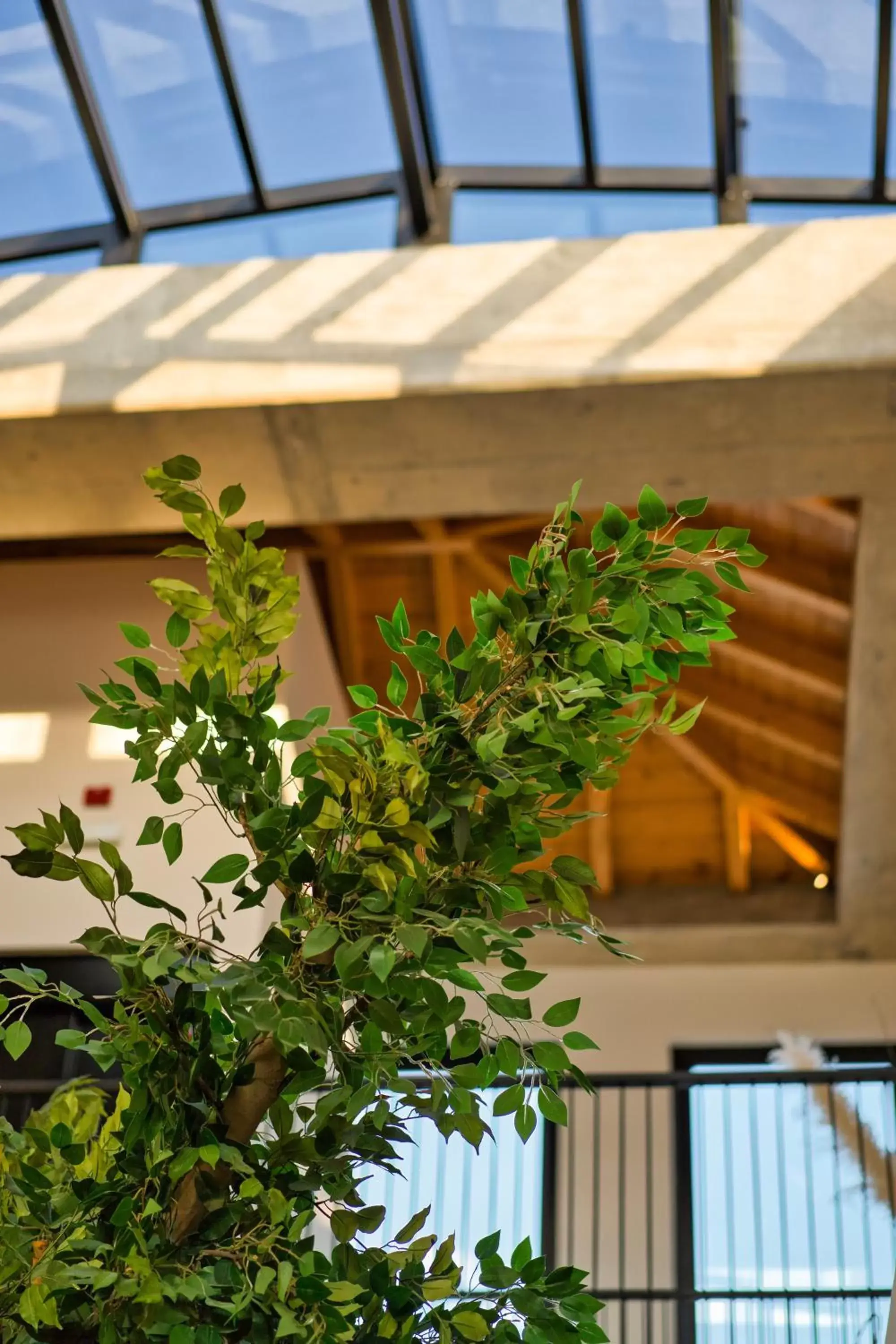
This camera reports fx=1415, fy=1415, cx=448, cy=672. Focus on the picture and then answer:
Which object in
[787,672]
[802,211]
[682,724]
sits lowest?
[682,724]

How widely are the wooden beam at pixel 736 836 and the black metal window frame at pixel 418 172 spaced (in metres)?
3.78

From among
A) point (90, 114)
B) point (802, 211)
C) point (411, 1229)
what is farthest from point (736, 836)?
point (411, 1229)

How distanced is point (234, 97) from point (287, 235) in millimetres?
551

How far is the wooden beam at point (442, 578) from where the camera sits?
7.25 m

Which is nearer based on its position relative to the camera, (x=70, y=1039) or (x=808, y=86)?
(x=70, y=1039)

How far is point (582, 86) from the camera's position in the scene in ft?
17.6

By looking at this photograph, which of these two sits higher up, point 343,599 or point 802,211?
point 802,211

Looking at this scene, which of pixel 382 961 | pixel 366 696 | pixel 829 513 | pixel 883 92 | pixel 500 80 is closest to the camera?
pixel 382 961

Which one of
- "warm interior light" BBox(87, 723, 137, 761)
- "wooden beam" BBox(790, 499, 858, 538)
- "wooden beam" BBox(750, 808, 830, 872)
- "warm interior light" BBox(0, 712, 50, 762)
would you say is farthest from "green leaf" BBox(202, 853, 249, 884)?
"wooden beam" BBox(750, 808, 830, 872)

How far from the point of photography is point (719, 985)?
8.59 meters

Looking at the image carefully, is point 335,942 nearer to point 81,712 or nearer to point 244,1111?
point 244,1111

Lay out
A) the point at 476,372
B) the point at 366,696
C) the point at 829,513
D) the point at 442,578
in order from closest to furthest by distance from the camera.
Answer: the point at 366,696, the point at 476,372, the point at 829,513, the point at 442,578

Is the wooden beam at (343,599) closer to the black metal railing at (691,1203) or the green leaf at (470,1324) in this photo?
the black metal railing at (691,1203)

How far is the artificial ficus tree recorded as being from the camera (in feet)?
3.65
